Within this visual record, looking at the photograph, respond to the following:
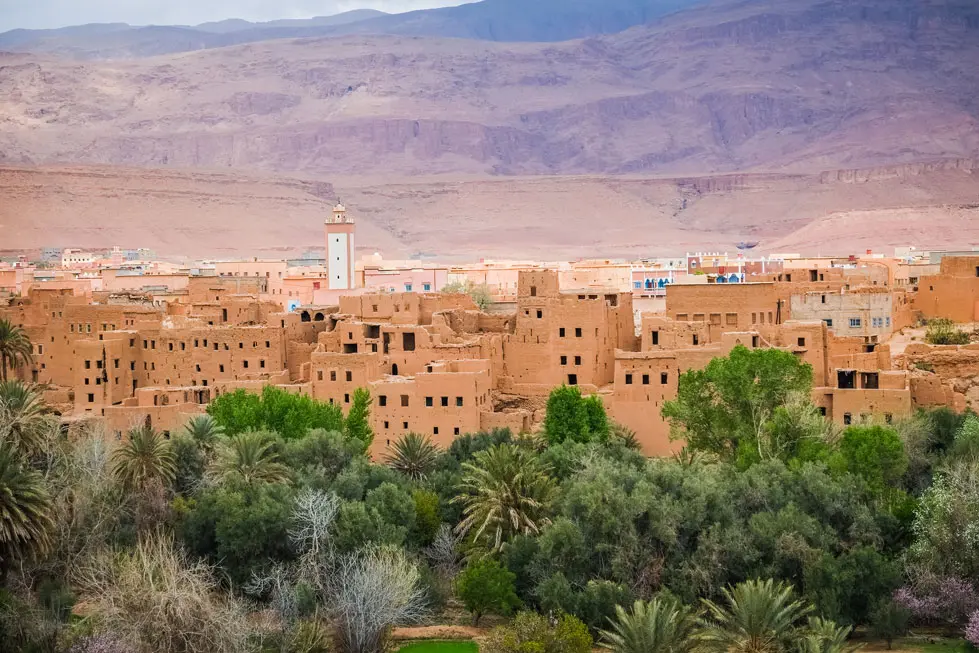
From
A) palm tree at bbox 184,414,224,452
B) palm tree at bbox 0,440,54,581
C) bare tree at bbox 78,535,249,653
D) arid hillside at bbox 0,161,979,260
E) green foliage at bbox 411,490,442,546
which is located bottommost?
bare tree at bbox 78,535,249,653

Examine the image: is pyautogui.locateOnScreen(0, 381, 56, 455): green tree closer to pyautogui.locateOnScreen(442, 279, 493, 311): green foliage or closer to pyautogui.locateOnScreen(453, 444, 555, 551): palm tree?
pyautogui.locateOnScreen(453, 444, 555, 551): palm tree

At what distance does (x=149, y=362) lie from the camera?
51.6 meters

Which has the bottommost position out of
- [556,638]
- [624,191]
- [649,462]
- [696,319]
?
[556,638]

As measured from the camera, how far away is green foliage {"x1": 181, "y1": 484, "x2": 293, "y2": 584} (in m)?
35.8

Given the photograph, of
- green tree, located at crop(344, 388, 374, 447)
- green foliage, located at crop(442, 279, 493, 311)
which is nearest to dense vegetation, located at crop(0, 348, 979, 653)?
green tree, located at crop(344, 388, 374, 447)

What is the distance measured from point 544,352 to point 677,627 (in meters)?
18.5

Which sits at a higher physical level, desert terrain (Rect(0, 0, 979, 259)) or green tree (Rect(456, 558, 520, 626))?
desert terrain (Rect(0, 0, 979, 259))

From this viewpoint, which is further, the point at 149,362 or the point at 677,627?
the point at 149,362

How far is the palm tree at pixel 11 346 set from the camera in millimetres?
49750

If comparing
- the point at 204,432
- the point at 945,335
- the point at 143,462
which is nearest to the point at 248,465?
the point at 143,462

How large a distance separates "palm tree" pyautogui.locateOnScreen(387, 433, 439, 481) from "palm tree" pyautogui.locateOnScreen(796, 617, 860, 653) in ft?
43.1

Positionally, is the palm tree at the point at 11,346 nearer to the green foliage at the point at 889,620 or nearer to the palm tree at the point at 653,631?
the palm tree at the point at 653,631

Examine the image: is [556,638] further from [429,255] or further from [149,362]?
[429,255]

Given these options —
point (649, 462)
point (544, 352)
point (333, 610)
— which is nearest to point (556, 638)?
point (333, 610)
